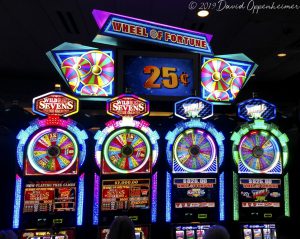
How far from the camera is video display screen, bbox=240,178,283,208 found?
14.8 feet

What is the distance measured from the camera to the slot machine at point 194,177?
4.36m


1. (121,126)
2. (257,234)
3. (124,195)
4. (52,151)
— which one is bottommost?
(257,234)

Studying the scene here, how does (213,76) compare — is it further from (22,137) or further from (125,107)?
(22,137)

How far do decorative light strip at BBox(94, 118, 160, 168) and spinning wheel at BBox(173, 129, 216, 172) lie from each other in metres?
0.27

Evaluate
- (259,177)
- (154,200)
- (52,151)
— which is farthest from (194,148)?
(52,151)

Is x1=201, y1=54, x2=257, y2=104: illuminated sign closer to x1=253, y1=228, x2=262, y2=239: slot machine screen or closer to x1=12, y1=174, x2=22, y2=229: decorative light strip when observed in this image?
x1=253, y1=228, x2=262, y2=239: slot machine screen

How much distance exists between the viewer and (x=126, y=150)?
171 inches

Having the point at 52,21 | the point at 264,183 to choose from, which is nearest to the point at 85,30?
the point at 52,21

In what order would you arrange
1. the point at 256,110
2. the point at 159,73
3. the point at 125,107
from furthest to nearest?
the point at 159,73 < the point at 256,110 < the point at 125,107

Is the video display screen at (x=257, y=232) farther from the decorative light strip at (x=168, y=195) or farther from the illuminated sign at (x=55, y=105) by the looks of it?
the illuminated sign at (x=55, y=105)

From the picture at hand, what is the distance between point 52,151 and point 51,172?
0.25 metres

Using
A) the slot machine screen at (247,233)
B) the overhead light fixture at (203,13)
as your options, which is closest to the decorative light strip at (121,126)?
the slot machine screen at (247,233)

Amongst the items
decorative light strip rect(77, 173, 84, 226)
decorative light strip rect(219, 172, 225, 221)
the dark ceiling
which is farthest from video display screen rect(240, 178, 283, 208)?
the dark ceiling
